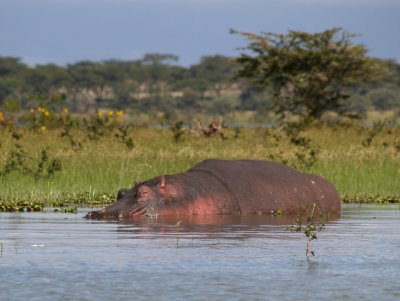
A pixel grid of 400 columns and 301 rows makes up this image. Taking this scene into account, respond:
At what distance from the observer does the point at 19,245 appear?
9219 millimetres

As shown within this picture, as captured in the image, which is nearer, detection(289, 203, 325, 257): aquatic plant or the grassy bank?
detection(289, 203, 325, 257): aquatic plant

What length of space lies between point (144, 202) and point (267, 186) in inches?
69.6

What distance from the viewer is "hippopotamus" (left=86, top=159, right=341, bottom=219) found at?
39.8 feet

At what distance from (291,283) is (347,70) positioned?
3345 centimetres

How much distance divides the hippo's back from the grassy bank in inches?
61.9

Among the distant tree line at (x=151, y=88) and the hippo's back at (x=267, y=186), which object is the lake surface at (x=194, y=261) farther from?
the distant tree line at (x=151, y=88)

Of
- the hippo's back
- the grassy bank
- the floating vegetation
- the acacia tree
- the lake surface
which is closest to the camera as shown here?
the lake surface

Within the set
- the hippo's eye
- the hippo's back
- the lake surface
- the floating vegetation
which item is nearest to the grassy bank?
the floating vegetation

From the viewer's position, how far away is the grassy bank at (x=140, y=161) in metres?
15.8

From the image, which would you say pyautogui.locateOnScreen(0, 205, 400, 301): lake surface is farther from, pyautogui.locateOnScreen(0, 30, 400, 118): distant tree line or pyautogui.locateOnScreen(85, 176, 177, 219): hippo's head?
pyautogui.locateOnScreen(0, 30, 400, 118): distant tree line

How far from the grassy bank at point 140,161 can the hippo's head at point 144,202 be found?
1.58m

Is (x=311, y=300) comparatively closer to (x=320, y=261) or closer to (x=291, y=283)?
(x=291, y=283)

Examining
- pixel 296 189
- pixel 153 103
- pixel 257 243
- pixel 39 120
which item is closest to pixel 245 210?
pixel 296 189

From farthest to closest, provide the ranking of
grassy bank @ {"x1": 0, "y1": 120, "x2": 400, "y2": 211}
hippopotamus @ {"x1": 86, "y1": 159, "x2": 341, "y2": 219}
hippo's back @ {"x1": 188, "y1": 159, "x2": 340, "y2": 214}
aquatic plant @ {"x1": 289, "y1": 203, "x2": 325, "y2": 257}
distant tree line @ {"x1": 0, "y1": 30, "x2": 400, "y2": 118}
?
distant tree line @ {"x1": 0, "y1": 30, "x2": 400, "y2": 118} < grassy bank @ {"x1": 0, "y1": 120, "x2": 400, "y2": 211} < hippo's back @ {"x1": 188, "y1": 159, "x2": 340, "y2": 214} < hippopotamus @ {"x1": 86, "y1": 159, "x2": 341, "y2": 219} < aquatic plant @ {"x1": 289, "y1": 203, "x2": 325, "y2": 257}
